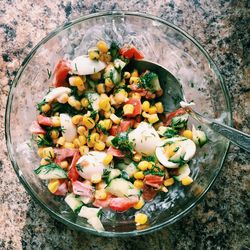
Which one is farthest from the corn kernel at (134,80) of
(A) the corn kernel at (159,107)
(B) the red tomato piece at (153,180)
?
(B) the red tomato piece at (153,180)

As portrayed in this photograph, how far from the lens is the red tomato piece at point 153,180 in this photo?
1.73 m

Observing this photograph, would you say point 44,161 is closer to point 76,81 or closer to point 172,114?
point 76,81

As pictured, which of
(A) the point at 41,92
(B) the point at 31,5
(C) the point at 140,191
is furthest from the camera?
(B) the point at 31,5

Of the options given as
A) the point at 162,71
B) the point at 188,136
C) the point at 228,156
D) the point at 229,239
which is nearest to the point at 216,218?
the point at 229,239

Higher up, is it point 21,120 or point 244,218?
point 21,120

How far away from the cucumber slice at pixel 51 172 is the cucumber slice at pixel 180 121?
401 millimetres

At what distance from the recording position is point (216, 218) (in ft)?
6.27

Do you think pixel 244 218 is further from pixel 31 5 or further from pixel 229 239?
pixel 31 5

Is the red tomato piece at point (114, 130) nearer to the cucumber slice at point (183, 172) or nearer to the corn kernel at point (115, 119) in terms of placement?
the corn kernel at point (115, 119)

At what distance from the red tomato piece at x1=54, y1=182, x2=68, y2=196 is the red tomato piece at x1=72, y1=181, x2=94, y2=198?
0.04m

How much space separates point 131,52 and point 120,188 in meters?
0.46

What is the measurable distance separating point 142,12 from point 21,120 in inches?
23.1

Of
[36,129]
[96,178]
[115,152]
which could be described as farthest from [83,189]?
[36,129]

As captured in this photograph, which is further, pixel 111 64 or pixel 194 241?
pixel 194 241
